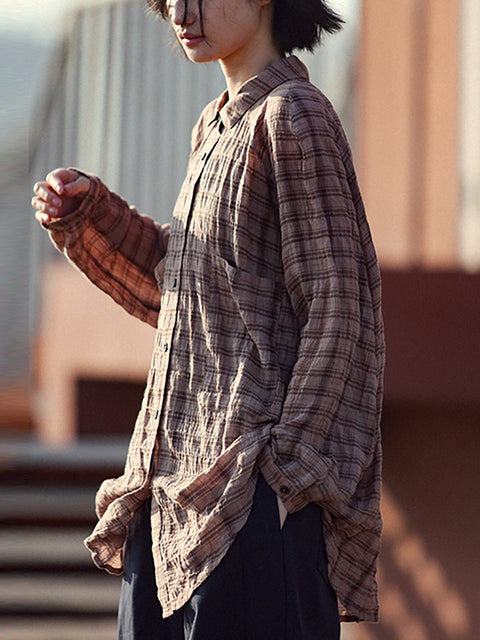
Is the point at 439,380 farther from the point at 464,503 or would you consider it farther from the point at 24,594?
the point at 24,594

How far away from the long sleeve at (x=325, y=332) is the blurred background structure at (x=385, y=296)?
181 cm

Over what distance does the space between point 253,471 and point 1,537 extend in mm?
5377

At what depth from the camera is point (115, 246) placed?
174 centimetres

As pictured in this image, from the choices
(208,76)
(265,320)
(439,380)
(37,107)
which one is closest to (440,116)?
(439,380)

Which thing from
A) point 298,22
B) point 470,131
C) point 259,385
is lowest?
point 259,385

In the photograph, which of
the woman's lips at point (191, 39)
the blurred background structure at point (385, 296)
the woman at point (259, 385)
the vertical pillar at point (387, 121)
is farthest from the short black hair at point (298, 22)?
the vertical pillar at point (387, 121)


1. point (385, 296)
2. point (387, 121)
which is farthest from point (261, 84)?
point (387, 121)

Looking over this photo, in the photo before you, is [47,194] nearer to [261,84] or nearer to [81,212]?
[81,212]

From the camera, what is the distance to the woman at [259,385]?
137cm

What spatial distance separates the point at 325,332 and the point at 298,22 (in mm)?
483

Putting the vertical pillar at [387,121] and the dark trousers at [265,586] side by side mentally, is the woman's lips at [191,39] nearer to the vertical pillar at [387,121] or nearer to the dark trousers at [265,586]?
the dark trousers at [265,586]

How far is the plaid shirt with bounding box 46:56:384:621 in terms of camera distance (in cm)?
137

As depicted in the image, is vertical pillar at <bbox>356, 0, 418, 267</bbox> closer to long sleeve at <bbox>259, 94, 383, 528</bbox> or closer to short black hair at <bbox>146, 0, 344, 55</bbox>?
short black hair at <bbox>146, 0, 344, 55</bbox>

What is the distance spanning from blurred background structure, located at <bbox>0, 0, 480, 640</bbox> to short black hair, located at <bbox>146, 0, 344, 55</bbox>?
1.71 m
